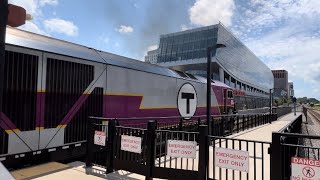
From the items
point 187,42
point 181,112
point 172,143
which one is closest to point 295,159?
point 172,143

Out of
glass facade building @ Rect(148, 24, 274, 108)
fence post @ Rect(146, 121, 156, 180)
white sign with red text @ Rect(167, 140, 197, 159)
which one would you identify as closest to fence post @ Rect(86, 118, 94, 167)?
fence post @ Rect(146, 121, 156, 180)

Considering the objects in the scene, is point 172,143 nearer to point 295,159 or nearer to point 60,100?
point 295,159

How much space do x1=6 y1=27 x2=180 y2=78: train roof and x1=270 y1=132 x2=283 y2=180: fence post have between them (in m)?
6.34

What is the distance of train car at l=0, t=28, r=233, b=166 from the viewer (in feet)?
23.9

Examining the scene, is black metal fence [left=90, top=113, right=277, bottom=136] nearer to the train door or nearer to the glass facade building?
the train door

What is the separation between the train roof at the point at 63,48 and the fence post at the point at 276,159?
634 centimetres

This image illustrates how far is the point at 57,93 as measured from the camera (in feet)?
27.8

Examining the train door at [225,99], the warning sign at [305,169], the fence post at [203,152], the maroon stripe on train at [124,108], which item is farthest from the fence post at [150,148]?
the train door at [225,99]

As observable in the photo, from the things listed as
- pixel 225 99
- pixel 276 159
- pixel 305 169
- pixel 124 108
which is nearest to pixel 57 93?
pixel 124 108

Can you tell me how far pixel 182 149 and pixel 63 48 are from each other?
197 inches

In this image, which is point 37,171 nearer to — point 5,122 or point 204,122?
point 5,122

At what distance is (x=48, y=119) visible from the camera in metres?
8.16

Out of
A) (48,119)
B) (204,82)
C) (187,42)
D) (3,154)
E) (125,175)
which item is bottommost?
(125,175)

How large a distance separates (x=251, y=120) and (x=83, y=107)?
16251 millimetres
